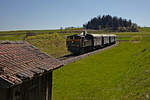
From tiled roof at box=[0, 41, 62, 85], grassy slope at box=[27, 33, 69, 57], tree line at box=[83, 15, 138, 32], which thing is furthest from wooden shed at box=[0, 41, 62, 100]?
tree line at box=[83, 15, 138, 32]

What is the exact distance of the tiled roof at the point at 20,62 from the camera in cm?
553

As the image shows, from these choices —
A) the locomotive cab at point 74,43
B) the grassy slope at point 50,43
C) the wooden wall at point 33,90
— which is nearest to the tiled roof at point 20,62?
the wooden wall at point 33,90

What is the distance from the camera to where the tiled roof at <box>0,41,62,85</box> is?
18.1 feet

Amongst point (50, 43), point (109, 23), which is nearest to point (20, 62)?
point (50, 43)

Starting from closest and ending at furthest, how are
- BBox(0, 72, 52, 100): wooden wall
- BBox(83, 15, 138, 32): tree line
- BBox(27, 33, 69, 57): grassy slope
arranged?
BBox(0, 72, 52, 100): wooden wall, BBox(27, 33, 69, 57): grassy slope, BBox(83, 15, 138, 32): tree line

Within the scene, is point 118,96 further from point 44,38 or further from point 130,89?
point 44,38

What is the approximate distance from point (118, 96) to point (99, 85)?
12.2ft

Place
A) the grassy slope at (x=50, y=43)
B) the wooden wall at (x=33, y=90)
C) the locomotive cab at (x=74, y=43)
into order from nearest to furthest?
the wooden wall at (x=33, y=90), the locomotive cab at (x=74, y=43), the grassy slope at (x=50, y=43)

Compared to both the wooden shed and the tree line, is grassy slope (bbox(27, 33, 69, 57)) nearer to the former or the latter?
the wooden shed

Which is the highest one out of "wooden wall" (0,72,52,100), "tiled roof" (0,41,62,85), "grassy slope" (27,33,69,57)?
"tiled roof" (0,41,62,85)

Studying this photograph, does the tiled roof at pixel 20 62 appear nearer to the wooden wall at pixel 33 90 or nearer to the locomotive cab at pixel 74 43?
the wooden wall at pixel 33 90

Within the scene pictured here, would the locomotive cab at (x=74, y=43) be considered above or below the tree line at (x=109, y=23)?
below

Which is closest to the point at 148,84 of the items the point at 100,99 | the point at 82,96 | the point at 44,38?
the point at 100,99

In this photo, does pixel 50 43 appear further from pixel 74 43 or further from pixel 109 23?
pixel 109 23
